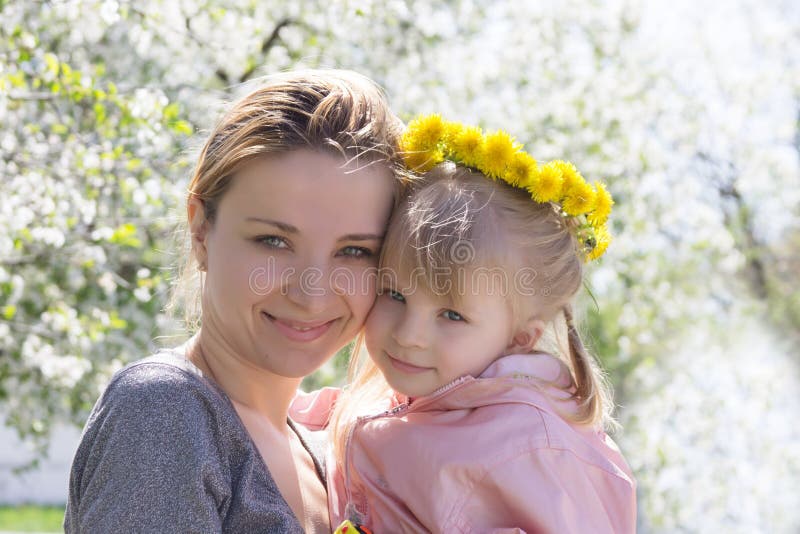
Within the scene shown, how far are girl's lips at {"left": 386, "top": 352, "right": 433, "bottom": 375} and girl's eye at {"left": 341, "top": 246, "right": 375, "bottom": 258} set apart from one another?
22 centimetres

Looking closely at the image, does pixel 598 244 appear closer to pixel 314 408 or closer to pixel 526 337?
pixel 526 337

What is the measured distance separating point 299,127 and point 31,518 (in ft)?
30.8

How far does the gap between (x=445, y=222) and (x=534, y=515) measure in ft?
2.02

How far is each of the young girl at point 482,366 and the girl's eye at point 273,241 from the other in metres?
0.23

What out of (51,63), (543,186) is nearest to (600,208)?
(543,186)

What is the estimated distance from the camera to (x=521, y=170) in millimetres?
1998

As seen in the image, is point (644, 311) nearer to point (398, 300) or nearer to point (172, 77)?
point (172, 77)

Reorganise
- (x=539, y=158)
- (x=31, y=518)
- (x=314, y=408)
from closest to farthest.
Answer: (x=314, y=408) → (x=539, y=158) → (x=31, y=518)

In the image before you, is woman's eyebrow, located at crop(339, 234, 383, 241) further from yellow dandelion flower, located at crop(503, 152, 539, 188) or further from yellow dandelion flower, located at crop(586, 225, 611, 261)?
yellow dandelion flower, located at crop(586, 225, 611, 261)

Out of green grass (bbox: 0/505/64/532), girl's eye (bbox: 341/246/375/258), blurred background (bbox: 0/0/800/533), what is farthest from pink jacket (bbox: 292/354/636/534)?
green grass (bbox: 0/505/64/532)

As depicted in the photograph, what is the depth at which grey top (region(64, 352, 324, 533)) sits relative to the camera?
147 centimetres

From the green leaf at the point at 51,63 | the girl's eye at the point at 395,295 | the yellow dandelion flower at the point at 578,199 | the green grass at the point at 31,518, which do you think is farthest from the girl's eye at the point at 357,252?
the green grass at the point at 31,518

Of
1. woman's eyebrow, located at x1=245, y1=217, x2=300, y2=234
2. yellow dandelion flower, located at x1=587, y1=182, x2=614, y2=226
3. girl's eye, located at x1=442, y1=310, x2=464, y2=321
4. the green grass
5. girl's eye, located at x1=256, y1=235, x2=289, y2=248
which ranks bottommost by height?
the green grass

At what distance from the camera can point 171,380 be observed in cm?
163
